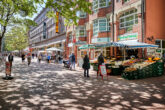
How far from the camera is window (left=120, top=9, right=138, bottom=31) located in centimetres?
1664

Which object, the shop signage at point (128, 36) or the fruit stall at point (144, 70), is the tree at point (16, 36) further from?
the fruit stall at point (144, 70)

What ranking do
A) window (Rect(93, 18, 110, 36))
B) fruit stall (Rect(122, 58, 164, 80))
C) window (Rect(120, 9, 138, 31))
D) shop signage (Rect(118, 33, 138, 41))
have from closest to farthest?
fruit stall (Rect(122, 58, 164, 80)), shop signage (Rect(118, 33, 138, 41)), window (Rect(120, 9, 138, 31)), window (Rect(93, 18, 110, 36))

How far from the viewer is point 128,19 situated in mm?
17531

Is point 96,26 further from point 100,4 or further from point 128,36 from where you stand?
point 128,36

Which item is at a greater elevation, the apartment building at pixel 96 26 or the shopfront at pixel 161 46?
the apartment building at pixel 96 26

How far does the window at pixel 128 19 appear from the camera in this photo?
54.6 feet

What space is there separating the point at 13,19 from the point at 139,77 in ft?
66.1

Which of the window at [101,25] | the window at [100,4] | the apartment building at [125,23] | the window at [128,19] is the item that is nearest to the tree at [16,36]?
the apartment building at [125,23]

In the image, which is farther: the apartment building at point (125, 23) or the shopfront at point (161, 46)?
the shopfront at point (161, 46)

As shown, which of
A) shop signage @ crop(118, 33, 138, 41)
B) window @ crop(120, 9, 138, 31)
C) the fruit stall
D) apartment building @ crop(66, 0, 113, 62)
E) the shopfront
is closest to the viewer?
the fruit stall

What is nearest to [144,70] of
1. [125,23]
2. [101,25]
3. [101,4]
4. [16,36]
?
[125,23]

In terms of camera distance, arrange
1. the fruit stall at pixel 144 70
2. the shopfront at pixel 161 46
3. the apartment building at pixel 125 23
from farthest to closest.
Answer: the shopfront at pixel 161 46, the apartment building at pixel 125 23, the fruit stall at pixel 144 70

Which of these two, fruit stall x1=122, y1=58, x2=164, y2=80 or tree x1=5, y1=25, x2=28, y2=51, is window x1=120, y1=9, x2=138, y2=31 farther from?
tree x1=5, y1=25, x2=28, y2=51

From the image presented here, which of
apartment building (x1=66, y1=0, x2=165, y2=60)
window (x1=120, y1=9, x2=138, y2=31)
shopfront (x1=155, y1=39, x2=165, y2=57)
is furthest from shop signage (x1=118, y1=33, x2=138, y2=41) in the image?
shopfront (x1=155, y1=39, x2=165, y2=57)
